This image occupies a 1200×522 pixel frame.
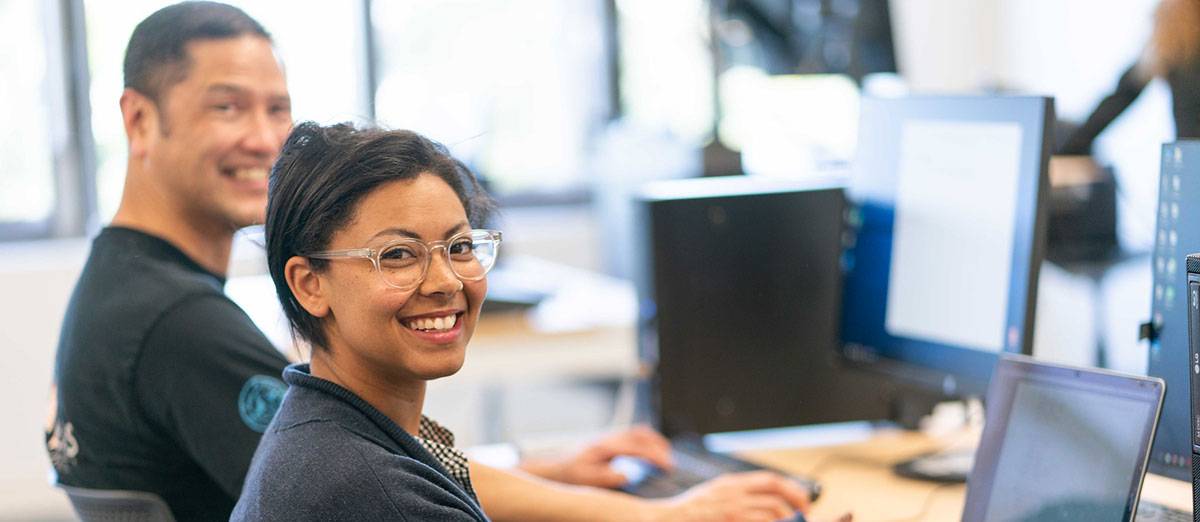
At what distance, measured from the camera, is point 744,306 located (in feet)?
6.98

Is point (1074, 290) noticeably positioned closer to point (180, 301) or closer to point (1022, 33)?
point (1022, 33)

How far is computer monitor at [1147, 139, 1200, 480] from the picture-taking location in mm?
1355

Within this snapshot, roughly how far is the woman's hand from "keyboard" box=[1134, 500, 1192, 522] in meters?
0.39

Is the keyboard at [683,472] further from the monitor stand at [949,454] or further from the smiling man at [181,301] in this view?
the monitor stand at [949,454]

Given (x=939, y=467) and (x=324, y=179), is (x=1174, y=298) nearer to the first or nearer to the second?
(x=939, y=467)

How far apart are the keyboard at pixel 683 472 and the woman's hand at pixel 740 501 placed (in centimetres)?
10

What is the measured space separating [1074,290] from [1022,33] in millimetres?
1791

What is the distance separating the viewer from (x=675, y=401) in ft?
6.98

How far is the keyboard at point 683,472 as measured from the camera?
1.79m

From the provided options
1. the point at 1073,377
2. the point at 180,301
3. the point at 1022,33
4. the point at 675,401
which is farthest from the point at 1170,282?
the point at 1022,33

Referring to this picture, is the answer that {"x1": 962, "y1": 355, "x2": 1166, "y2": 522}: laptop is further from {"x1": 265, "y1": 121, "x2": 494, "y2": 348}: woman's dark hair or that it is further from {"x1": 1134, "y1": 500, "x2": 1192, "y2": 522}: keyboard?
{"x1": 265, "y1": 121, "x2": 494, "y2": 348}: woman's dark hair

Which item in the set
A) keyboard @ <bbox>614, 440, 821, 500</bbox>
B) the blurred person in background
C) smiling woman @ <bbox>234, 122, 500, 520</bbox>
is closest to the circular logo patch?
smiling woman @ <bbox>234, 122, 500, 520</bbox>

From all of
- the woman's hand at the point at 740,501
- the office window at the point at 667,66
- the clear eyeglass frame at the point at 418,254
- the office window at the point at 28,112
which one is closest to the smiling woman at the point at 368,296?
the clear eyeglass frame at the point at 418,254

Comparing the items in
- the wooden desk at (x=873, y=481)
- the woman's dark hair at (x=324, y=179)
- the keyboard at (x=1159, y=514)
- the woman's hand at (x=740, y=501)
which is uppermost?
the woman's dark hair at (x=324, y=179)
